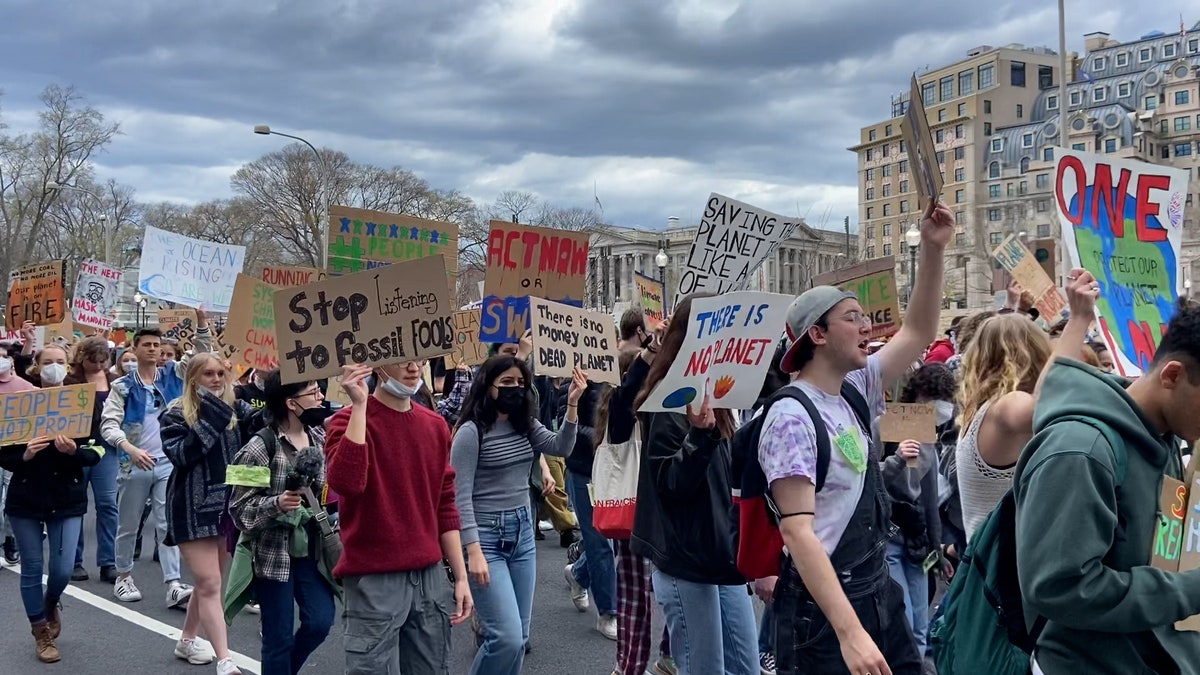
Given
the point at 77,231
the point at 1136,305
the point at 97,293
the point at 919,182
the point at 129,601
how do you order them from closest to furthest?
the point at 919,182 < the point at 1136,305 < the point at 129,601 < the point at 97,293 < the point at 77,231

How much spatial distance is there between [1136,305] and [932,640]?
3.10 metres

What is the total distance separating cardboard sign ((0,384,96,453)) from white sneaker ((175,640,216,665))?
4.86 ft

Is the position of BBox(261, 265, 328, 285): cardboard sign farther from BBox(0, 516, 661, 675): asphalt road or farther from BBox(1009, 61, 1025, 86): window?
BBox(1009, 61, 1025, 86): window

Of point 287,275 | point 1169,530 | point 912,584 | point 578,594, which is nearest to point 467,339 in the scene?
point 287,275

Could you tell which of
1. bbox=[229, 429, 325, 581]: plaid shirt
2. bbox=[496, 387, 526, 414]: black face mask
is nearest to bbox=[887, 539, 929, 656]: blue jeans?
bbox=[496, 387, 526, 414]: black face mask

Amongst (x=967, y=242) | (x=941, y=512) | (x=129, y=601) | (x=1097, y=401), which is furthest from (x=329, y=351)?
(x=967, y=242)

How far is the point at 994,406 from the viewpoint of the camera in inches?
146

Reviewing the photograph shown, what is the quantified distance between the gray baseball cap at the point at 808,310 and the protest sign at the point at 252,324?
4.82 meters

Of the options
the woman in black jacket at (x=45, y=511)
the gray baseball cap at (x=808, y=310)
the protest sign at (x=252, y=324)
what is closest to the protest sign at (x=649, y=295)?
the protest sign at (x=252, y=324)

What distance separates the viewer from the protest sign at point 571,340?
19.2ft

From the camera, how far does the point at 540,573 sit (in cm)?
864

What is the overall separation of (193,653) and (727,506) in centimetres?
363

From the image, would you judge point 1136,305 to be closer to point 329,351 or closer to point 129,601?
point 329,351

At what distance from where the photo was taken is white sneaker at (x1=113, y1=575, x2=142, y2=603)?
25.6ft
